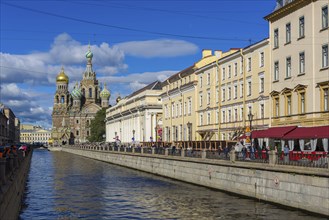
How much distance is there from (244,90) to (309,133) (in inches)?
719

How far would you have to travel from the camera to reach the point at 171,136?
263 ft

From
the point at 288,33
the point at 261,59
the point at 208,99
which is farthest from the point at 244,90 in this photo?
the point at 288,33

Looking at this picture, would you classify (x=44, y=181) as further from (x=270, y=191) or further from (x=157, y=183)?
(x=270, y=191)

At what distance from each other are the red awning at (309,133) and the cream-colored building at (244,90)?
9.64m

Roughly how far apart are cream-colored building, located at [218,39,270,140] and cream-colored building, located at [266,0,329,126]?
9.34 ft

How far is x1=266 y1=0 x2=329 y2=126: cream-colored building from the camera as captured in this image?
125 ft

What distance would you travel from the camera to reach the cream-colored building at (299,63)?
3806cm

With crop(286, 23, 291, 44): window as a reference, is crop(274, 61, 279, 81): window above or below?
below

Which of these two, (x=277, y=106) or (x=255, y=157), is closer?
(x=255, y=157)

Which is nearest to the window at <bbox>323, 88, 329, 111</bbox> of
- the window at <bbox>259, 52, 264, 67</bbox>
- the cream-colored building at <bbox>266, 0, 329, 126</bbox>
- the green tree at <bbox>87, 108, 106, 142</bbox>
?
the cream-colored building at <bbox>266, 0, 329, 126</bbox>

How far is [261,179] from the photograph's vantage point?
1190 inches

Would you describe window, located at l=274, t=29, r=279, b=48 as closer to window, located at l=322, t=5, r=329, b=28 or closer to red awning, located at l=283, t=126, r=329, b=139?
window, located at l=322, t=5, r=329, b=28

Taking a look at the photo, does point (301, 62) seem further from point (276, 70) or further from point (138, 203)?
point (138, 203)

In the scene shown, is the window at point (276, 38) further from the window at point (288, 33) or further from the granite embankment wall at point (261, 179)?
the granite embankment wall at point (261, 179)
